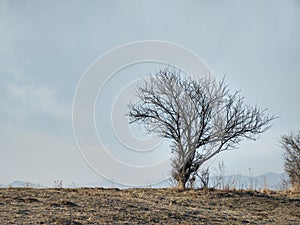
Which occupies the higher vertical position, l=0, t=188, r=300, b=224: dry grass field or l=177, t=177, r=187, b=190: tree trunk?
l=177, t=177, r=187, b=190: tree trunk

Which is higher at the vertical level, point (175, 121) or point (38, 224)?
point (175, 121)

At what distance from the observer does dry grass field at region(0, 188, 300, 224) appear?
8219 mm

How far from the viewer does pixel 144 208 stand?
9812mm

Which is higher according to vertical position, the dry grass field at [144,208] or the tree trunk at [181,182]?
the tree trunk at [181,182]

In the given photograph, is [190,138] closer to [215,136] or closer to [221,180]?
[215,136]

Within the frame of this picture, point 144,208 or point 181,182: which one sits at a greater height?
point 181,182

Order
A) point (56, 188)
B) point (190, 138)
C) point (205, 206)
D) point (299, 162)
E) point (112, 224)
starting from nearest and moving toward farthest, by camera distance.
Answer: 1. point (112, 224)
2. point (205, 206)
3. point (56, 188)
4. point (190, 138)
5. point (299, 162)

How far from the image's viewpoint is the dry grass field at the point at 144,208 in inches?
324

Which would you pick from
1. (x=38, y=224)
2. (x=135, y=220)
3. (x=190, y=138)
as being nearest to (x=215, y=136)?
(x=190, y=138)

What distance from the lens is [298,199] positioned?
14.6 m

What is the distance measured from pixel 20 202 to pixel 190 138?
795 cm

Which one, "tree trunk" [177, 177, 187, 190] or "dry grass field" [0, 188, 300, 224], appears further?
"tree trunk" [177, 177, 187, 190]

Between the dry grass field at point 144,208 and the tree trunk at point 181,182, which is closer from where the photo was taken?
the dry grass field at point 144,208

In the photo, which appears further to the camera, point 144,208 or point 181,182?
point 181,182
